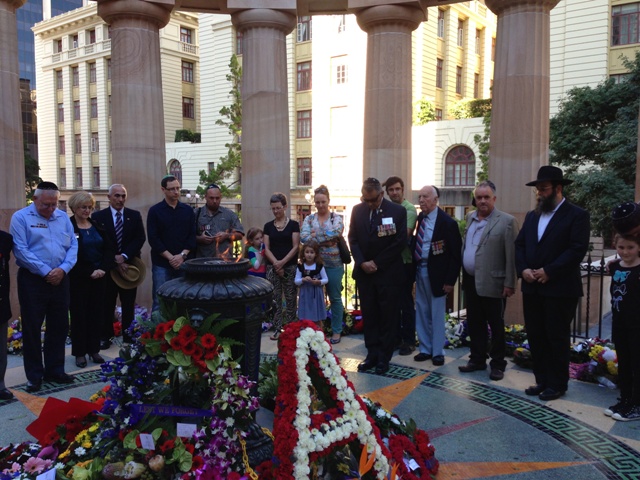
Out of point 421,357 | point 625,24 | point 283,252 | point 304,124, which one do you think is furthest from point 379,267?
point 304,124

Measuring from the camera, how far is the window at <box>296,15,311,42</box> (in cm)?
3750

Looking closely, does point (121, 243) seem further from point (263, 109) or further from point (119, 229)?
point (263, 109)

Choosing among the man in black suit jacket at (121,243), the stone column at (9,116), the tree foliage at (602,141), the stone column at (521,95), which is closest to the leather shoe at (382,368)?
the stone column at (521,95)

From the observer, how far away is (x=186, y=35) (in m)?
50.5

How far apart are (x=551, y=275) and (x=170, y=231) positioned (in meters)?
4.82

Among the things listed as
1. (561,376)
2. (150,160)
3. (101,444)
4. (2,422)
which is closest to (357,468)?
(101,444)

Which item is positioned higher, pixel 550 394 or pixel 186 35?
pixel 186 35

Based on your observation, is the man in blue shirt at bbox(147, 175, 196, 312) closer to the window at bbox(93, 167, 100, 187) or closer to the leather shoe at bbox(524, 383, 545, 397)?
the leather shoe at bbox(524, 383, 545, 397)

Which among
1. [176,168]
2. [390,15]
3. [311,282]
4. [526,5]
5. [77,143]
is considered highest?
[77,143]

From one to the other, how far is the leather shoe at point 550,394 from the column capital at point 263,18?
7015 millimetres

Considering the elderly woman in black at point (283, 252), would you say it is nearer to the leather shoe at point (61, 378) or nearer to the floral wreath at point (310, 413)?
the leather shoe at point (61, 378)

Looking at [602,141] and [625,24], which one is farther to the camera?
[625,24]

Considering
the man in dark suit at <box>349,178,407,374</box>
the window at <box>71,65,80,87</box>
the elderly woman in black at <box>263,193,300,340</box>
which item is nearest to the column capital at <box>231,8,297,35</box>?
the elderly woman in black at <box>263,193,300,340</box>

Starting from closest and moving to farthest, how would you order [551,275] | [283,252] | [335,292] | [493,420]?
[493,420] < [551,275] < [335,292] < [283,252]
